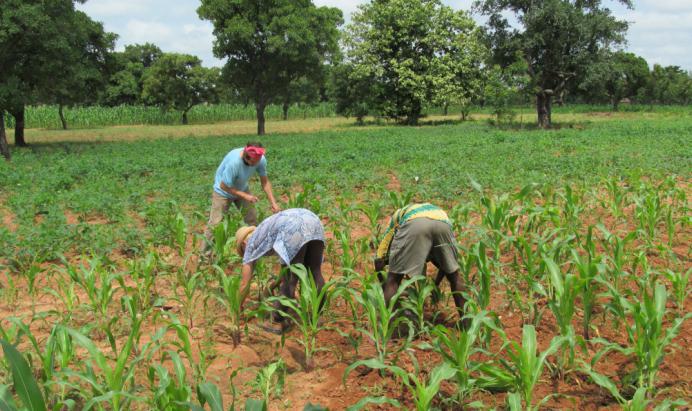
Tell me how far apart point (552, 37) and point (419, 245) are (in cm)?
2672

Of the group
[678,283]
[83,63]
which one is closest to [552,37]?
[83,63]

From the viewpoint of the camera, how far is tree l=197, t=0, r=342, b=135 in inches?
989

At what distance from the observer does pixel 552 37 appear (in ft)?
90.3

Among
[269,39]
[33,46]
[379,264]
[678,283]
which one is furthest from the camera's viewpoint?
[269,39]

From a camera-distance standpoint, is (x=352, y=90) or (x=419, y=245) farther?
(x=352, y=90)

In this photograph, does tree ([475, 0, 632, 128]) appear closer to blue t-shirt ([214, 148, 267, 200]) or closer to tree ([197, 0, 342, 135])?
tree ([197, 0, 342, 135])

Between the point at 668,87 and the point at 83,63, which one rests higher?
the point at 668,87

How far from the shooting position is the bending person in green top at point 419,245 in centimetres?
424

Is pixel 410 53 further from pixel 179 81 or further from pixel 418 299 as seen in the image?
pixel 418 299

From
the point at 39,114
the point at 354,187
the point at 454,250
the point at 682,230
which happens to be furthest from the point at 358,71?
the point at 454,250

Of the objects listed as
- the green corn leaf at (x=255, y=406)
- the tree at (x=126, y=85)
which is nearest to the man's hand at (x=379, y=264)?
the green corn leaf at (x=255, y=406)

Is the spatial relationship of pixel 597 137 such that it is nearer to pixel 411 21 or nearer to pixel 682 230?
pixel 682 230

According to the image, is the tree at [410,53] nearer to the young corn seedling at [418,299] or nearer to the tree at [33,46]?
the tree at [33,46]

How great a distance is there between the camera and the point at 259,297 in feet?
17.4
